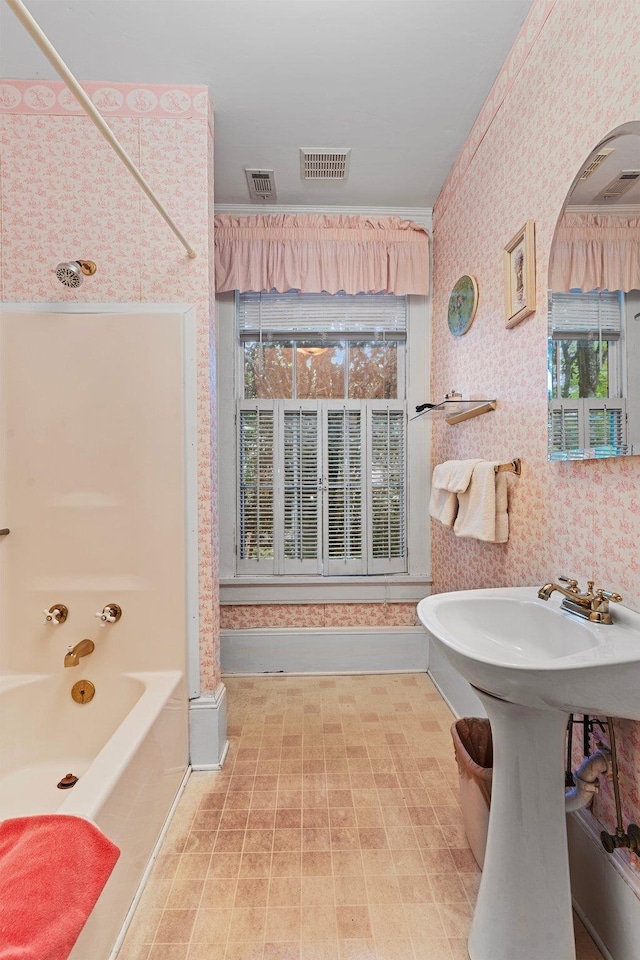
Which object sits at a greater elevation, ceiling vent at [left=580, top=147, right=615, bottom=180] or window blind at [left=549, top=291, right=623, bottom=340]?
ceiling vent at [left=580, top=147, right=615, bottom=180]

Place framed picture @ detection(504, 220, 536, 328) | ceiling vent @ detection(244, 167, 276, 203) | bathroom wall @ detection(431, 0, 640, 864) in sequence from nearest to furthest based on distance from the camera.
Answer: bathroom wall @ detection(431, 0, 640, 864) < framed picture @ detection(504, 220, 536, 328) < ceiling vent @ detection(244, 167, 276, 203)

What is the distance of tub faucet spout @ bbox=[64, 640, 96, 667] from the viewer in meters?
1.76

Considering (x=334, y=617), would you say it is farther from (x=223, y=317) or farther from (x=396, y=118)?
(x=396, y=118)

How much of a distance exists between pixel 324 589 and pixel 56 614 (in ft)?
4.68

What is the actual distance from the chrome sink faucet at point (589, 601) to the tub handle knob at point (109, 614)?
5.22 feet

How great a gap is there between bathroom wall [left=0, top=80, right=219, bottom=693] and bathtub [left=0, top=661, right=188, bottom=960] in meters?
0.28

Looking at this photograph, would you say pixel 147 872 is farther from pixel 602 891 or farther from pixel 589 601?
pixel 589 601

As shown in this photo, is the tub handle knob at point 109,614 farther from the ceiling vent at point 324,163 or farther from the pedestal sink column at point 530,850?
the ceiling vent at point 324,163

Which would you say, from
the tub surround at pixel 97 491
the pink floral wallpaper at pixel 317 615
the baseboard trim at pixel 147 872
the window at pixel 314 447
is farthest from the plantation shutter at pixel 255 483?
the baseboard trim at pixel 147 872

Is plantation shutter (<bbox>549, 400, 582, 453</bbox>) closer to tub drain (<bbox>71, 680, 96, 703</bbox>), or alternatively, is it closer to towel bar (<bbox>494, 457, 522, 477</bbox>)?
towel bar (<bbox>494, 457, 522, 477</bbox>)

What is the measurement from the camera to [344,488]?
9.13 ft

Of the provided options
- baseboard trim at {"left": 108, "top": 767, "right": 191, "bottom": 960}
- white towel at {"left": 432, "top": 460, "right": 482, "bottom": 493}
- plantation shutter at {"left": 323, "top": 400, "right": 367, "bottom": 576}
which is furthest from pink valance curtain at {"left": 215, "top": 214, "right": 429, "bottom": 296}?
baseboard trim at {"left": 108, "top": 767, "right": 191, "bottom": 960}

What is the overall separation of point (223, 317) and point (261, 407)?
0.59 m

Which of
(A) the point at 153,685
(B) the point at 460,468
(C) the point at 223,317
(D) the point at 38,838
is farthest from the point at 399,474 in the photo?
(D) the point at 38,838
